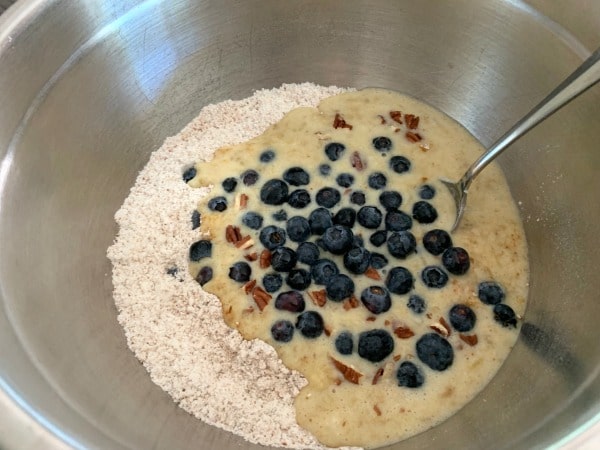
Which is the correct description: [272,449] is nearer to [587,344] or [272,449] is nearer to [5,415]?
[5,415]

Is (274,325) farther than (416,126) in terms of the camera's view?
No

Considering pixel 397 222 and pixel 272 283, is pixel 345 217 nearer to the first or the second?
pixel 397 222

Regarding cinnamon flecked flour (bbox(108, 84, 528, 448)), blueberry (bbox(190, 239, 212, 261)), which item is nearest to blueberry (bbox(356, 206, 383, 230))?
cinnamon flecked flour (bbox(108, 84, 528, 448))

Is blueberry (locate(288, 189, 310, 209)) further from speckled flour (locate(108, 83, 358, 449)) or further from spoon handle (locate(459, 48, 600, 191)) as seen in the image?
spoon handle (locate(459, 48, 600, 191))

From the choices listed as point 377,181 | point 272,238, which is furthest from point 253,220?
point 377,181

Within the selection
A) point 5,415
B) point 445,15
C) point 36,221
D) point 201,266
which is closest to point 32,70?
point 36,221

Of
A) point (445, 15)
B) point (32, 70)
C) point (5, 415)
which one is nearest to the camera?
point (5, 415)

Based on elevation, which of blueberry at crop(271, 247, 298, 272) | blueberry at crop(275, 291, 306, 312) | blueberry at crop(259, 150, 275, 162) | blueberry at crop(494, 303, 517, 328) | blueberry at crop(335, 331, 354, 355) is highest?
blueberry at crop(259, 150, 275, 162)

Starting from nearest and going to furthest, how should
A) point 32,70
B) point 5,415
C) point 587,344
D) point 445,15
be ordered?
point 5,415 < point 587,344 < point 32,70 < point 445,15
